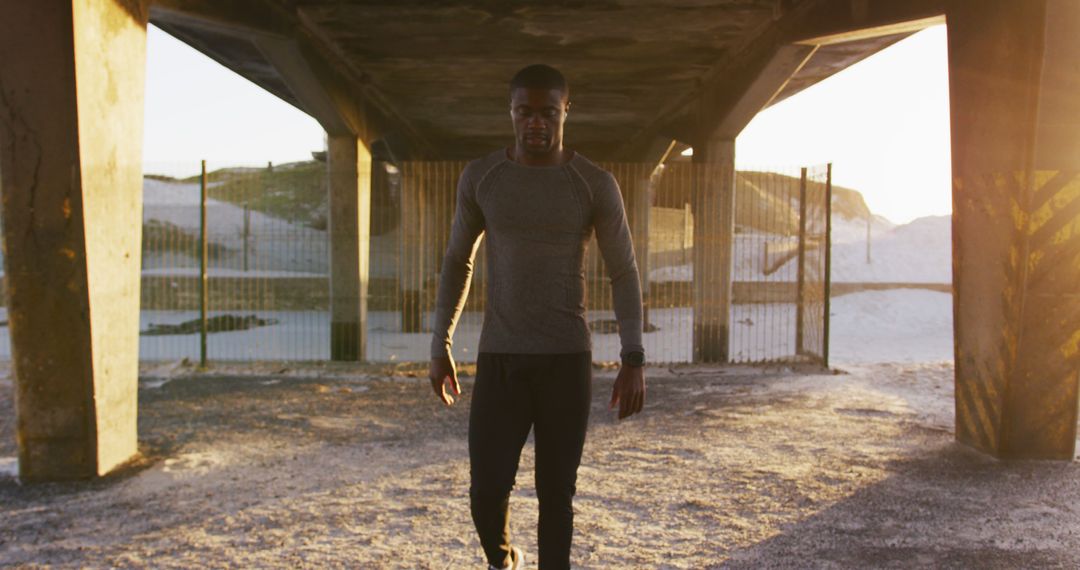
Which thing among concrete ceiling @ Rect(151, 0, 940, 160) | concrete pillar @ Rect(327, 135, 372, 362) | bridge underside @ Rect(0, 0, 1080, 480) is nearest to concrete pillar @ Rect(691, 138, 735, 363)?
concrete ceiling @ Rect(151, 0, 940, 160)

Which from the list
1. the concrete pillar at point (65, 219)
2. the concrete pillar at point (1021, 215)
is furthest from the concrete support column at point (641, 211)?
the concrete pillar at point (65, 219)

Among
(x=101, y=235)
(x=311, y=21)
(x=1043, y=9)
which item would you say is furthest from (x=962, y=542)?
(x=311, y=21)

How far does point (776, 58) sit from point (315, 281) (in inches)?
526

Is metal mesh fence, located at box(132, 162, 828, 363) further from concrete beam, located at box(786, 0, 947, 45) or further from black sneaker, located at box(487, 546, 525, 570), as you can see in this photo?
black sneaker, located at box(487, 546, 525, 570)

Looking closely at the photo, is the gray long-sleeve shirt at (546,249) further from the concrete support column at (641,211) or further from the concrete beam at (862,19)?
the concrete support column at (641,211)

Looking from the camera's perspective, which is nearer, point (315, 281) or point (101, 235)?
point (101, 235)

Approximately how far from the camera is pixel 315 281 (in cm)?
1994

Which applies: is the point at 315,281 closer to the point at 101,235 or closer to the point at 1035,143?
the point at 101,235

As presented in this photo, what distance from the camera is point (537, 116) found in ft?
9.02

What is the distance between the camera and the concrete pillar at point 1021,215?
5836 millimetres

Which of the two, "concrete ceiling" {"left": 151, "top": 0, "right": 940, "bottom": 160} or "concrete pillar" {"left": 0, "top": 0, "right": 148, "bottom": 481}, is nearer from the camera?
"concrete pillar" {"left": 0, "top": 0, "right": 148, "bottom": 481}

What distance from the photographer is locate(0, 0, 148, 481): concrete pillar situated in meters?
5.16

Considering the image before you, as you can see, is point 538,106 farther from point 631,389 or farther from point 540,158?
point 631,389

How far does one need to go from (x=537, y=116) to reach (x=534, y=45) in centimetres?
795
